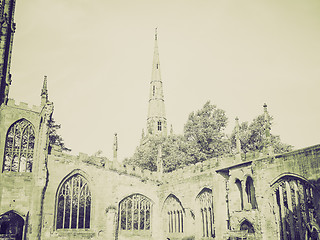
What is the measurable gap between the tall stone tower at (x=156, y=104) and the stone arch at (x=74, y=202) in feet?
147

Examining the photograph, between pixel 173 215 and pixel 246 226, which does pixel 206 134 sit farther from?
pixel 246 226

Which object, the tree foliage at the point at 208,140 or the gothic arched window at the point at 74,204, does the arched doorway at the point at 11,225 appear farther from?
the tree foliage at the point at 208,140

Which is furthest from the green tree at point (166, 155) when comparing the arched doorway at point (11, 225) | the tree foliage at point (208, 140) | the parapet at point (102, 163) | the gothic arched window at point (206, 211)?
the arched doorway at point (11, 225)

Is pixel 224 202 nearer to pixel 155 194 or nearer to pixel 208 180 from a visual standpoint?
pixel 208 180

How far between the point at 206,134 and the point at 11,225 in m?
20.3

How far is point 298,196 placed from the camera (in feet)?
58.4

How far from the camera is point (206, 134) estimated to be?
35.9 m

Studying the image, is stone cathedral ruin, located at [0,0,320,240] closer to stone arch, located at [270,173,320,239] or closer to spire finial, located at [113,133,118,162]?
stone arch, located at [270,173,320,239]

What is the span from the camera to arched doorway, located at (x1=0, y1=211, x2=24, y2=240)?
2339 cm

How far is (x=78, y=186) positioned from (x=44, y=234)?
4463 millimetres

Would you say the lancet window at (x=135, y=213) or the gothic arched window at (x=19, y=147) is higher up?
the gothic arched window at (x=19, y=147)

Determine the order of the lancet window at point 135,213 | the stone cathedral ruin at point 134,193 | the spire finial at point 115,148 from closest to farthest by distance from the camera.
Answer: the stone cathedral ruin at point 134,193 → the lancet window at point 135,213 → the spire finial at point 115,148

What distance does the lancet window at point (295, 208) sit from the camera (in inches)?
659

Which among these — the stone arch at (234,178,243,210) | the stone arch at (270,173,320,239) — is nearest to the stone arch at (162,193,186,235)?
the stone arch at (234,178,243,210)
